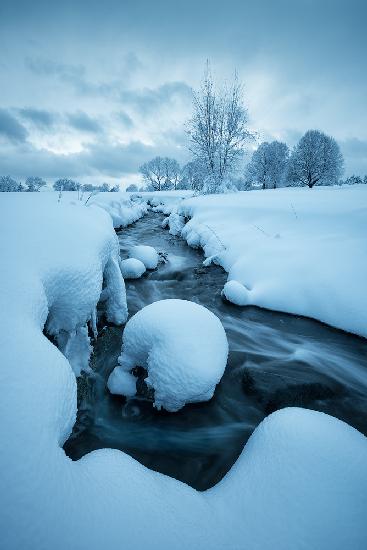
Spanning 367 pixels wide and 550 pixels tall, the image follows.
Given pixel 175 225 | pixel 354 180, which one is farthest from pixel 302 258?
pixel 354 180

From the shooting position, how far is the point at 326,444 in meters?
1.77

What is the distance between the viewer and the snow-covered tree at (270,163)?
1468 inches

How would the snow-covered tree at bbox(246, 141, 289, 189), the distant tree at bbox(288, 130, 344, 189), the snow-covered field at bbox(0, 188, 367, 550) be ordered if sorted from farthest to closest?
the snow-covered tree at bbox(246, 141, 289, 189), the distant tree at bbox(288, 130, 344, 189), the snow-covered field at bbox(0, 188, 367, 550)

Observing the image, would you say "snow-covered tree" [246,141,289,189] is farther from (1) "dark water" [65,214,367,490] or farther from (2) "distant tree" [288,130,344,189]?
(1) "dark water" [65,214,367,490]

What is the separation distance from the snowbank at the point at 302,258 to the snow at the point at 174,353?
2.48m

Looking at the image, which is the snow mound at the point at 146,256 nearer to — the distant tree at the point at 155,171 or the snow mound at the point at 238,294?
the snow mound at the point at 238,294

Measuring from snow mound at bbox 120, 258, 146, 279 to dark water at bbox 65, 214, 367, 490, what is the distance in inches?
113

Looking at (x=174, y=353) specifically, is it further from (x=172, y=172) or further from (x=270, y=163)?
(x=172, y=172)

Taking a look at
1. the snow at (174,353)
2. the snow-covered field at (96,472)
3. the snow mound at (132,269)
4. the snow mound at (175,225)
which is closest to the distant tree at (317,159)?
the snow mound at (175,225)

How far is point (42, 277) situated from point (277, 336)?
148 inches

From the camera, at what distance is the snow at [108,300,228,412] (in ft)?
8.74

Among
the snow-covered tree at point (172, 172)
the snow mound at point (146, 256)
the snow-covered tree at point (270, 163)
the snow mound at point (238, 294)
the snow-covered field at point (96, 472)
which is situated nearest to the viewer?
the snow-covered field at point (96, 472)

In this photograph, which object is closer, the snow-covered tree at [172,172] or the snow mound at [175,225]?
the snow mound at [175,225]

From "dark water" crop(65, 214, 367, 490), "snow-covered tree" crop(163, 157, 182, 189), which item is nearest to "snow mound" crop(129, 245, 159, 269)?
"dark water" crop(65, 214, 367, 490)
